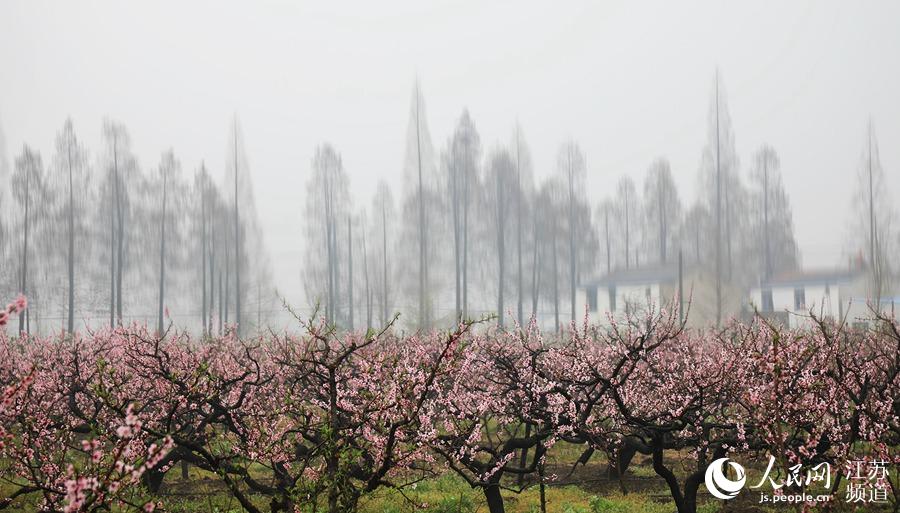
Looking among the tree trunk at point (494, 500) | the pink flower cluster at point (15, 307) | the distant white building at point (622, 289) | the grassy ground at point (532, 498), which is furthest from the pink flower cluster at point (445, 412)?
the distant white building at point (622, 289)

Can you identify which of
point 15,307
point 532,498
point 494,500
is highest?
point 15,307

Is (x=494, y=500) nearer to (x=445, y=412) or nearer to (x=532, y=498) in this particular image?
(x=445, y=412)

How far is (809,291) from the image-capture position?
43344 mm

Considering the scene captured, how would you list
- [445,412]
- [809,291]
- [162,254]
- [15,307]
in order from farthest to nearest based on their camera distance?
[809,291]
[162,254]
[445,412]
[15,307]

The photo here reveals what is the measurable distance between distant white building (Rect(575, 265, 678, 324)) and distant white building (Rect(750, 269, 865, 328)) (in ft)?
19.6

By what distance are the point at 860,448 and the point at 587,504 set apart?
7.03m

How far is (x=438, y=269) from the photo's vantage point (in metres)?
42.6

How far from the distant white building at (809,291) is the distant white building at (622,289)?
597cm

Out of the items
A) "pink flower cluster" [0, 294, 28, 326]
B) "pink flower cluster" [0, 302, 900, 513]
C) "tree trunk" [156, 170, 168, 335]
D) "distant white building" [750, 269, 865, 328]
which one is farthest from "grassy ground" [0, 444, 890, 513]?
"distant white building" [750, 269, 865, 328]

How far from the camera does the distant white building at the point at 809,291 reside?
42219mm

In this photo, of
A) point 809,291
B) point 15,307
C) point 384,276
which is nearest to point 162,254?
point 384,276

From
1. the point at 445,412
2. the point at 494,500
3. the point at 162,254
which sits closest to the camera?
the point at 494,500

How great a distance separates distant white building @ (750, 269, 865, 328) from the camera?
42.2 metres

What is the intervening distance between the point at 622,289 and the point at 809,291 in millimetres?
12124
